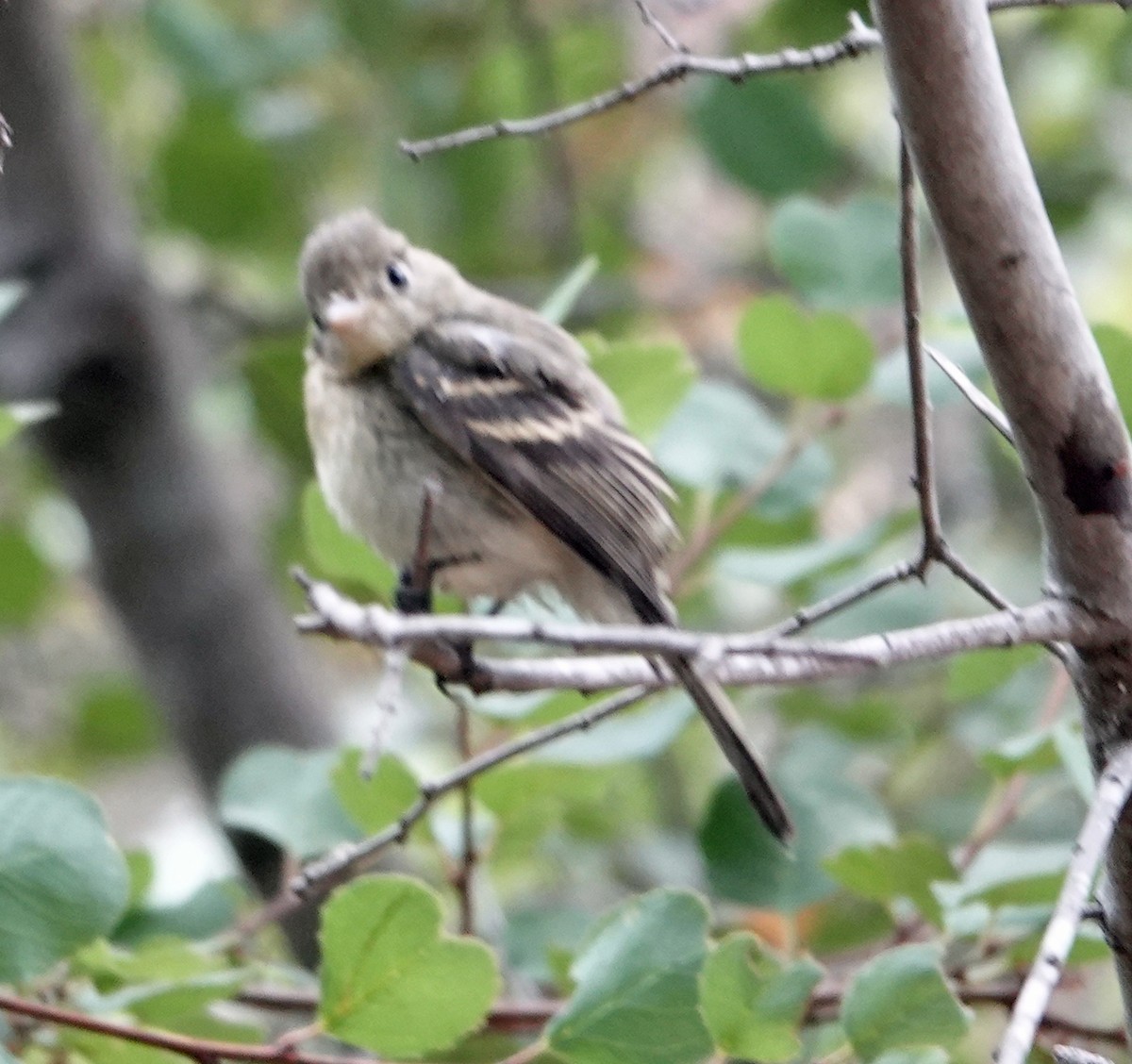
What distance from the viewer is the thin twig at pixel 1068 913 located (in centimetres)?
95

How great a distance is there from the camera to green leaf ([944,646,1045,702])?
5.98 feet

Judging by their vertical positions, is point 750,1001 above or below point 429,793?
below

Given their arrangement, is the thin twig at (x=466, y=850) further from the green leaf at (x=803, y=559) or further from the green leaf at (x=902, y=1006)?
the green leaf at (x=902, y=1006)

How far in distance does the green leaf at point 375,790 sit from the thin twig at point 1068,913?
31.9 inches

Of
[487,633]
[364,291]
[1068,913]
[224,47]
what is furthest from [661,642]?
[224,47]

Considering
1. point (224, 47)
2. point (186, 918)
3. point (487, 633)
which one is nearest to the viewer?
point (487, 633)

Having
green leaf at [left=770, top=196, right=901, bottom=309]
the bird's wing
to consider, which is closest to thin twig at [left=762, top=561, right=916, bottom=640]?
the bird's wing

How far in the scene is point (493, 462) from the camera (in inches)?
81.3

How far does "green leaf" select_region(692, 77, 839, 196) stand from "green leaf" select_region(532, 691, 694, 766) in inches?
43.2

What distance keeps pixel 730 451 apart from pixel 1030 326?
3.22 ft

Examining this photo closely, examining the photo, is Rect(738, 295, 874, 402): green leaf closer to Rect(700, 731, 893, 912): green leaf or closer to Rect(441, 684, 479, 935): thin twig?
Rect(700, 731, 893, 912): green leaf

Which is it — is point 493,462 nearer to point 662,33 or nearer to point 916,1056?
point 662,33

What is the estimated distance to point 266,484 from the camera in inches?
199

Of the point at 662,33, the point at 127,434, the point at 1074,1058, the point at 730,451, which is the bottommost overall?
the point at 1074,1058
